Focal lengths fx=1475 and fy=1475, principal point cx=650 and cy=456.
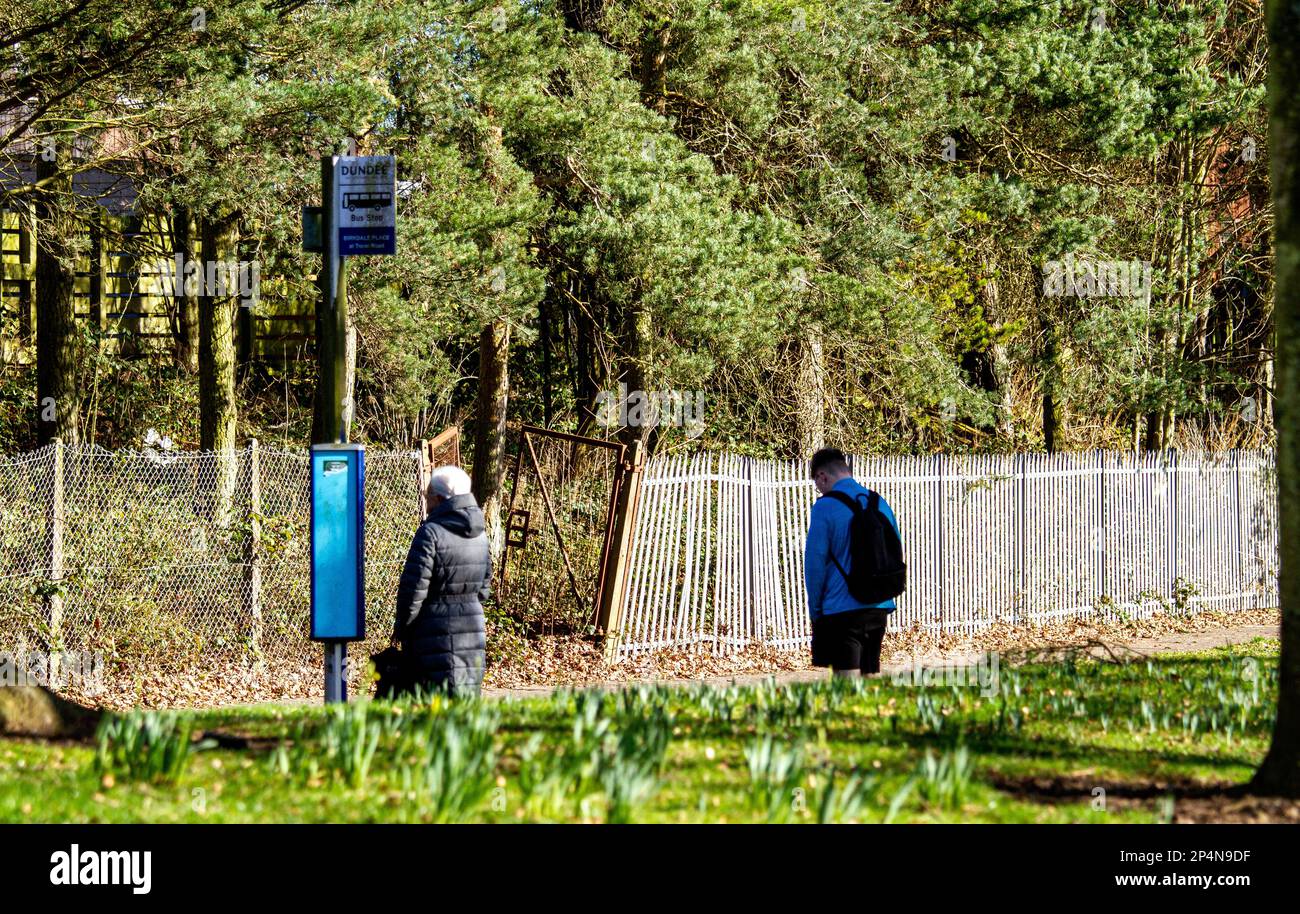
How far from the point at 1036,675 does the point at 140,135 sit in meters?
7.98

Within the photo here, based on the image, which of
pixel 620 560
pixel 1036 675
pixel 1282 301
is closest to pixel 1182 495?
pixel 620 560

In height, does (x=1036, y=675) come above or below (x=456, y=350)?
below

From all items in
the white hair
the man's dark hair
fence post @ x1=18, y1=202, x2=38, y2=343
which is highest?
fence post @ x1=18, y1=202, x2=38, y2=343

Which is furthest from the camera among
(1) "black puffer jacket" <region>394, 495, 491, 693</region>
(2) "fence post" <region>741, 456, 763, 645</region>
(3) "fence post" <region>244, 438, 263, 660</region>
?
(2) "fence post" <region>741, 456, 763, 645</region>

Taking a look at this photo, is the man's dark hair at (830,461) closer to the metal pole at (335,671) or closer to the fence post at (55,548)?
the metal pole at (335,671)

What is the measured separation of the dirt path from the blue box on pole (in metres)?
4.55

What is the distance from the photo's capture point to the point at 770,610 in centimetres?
1540

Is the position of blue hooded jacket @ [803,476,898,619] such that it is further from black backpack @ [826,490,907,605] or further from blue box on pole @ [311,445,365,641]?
blue box on pole @ [311,445,365,641]

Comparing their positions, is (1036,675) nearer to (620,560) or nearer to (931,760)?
(931,760)

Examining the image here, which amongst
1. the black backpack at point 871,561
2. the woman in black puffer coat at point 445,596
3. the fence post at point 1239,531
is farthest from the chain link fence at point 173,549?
the fence post at point 1239,531

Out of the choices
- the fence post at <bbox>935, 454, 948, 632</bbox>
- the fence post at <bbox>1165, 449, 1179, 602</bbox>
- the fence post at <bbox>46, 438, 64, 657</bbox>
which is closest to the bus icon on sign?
the fence post at <bbox>46, 438, 64, 657</bbox>

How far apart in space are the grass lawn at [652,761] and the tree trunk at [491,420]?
8.94 meters

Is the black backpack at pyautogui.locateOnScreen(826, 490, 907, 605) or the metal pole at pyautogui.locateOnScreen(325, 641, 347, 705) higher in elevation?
→ the black backpack at pyautogui.locateOnScreen(826, 490, 907, 605)

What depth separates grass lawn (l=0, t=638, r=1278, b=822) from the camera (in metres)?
4.59
